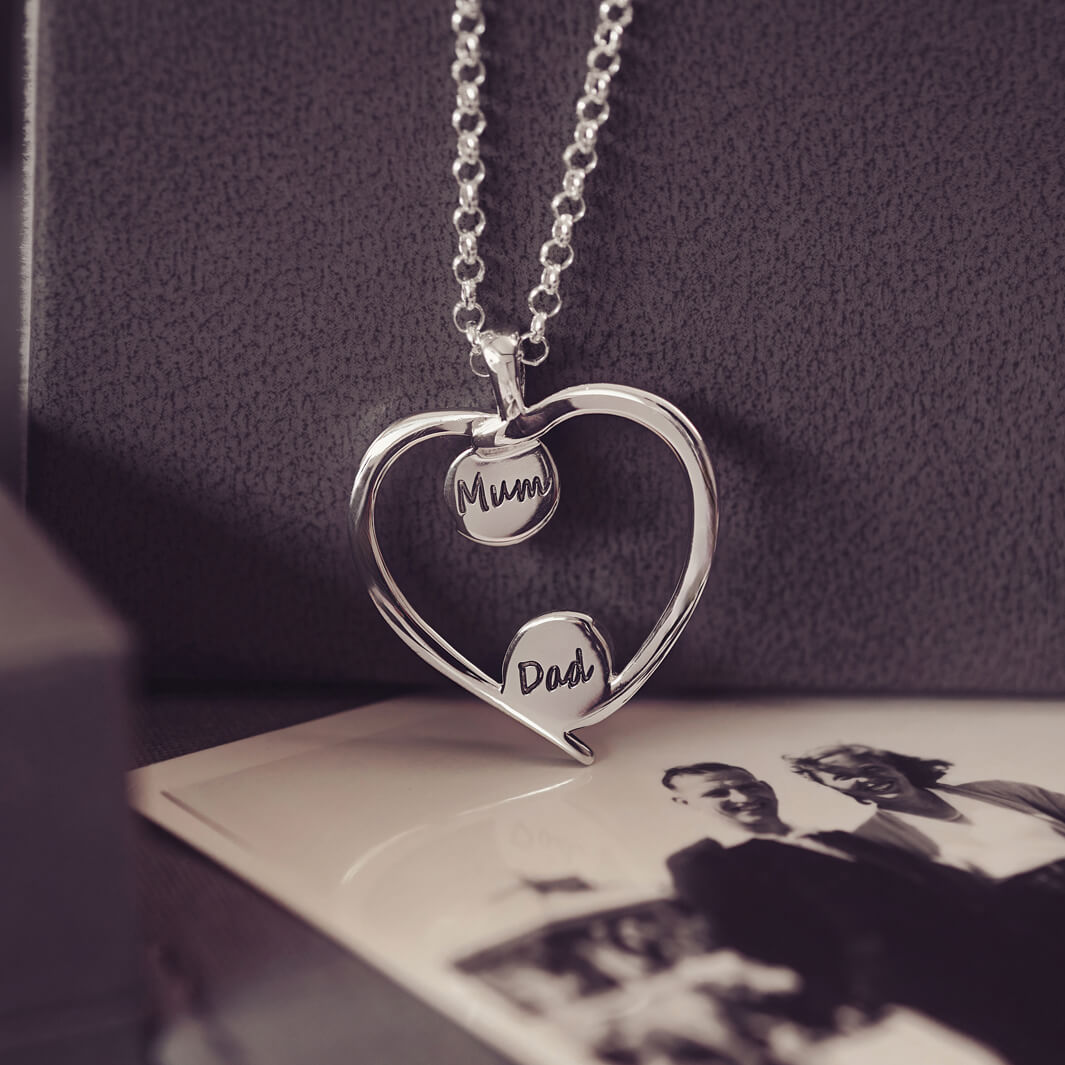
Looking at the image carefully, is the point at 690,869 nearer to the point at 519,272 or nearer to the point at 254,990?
the point at 254,990

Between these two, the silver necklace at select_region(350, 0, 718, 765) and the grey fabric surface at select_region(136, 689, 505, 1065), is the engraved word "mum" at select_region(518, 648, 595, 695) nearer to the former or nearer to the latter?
the silver necklace at select_region(350, 0, 718, 765)

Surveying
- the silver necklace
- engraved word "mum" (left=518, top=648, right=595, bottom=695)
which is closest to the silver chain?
the silver necklace

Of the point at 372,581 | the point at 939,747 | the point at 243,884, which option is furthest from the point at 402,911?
the point at 939,747

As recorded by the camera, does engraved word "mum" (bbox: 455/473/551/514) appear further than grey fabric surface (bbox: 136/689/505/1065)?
Yes

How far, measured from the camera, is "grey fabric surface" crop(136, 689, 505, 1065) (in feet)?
0.95

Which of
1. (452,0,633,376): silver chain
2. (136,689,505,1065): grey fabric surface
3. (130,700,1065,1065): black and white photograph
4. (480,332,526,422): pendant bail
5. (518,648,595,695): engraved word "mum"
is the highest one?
(452,0,633,376): silver chain

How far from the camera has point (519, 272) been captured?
474 millimetres

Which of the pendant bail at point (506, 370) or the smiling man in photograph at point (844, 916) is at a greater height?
the pendant bail at point (506, 370)

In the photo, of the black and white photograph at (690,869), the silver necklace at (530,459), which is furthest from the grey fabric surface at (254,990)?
the silver necklace at (530,459)

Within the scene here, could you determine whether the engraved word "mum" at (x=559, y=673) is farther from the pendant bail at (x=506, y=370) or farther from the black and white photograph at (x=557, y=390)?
the pendant bail at (x=506, y=370)

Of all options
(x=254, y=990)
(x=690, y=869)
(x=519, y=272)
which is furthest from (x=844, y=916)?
(x=519, y=272)

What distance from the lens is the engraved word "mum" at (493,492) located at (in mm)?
457

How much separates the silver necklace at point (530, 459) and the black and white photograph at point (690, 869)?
31 mm

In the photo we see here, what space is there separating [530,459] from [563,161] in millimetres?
133
